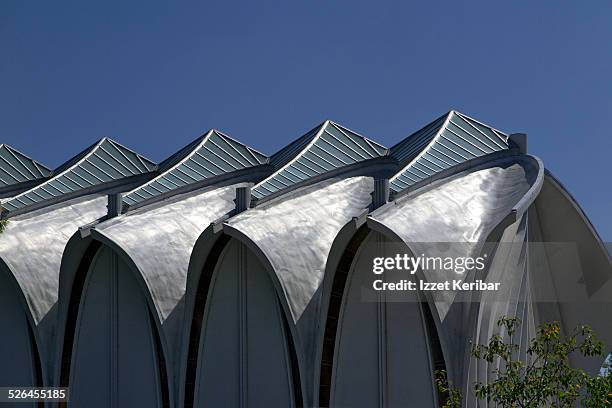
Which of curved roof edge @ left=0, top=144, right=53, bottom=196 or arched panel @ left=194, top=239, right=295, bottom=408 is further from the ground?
curved roof edge @ left=0, top=144, right=53, bottom=196

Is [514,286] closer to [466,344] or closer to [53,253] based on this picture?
[466,344]

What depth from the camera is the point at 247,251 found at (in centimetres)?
3844

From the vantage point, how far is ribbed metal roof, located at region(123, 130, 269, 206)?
44188 mm


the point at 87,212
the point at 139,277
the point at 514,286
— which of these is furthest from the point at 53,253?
the point at 514,286

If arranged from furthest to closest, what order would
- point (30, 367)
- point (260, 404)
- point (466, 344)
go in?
1. point (30, 367)
2. point (260, 404)
3. point (466, 344)

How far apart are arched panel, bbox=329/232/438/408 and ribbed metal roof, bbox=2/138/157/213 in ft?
54.3

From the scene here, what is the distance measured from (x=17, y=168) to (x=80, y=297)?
14.5 m

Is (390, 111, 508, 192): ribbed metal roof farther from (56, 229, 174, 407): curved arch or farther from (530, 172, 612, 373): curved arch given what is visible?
(56, 229, 174, 407): curved arch

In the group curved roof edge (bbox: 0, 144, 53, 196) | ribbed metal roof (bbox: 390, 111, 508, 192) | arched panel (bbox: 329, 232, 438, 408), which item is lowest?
arched panel (bbox: 329, 232, 438, 408)

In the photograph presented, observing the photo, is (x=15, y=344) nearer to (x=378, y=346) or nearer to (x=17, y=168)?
(x=17, y=168)

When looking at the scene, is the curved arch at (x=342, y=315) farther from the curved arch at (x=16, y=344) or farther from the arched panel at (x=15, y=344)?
the arched panel at (x=15, y=344)

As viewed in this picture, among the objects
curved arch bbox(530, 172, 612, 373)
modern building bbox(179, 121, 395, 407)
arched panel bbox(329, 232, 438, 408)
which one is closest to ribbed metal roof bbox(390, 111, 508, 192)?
modern building bbox(179, 121, 395, 407)

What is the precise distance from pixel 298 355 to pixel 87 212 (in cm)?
1407

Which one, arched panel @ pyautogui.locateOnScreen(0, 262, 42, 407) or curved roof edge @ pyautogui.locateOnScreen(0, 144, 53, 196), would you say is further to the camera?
curved roof edge @ pyautogui.locateOnScreen(0, 144, 53, 196)
